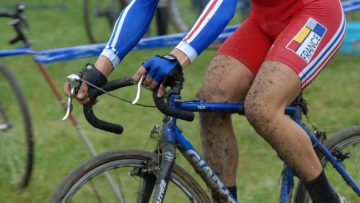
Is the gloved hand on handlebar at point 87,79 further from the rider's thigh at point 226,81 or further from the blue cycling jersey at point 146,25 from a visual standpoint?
the rider's thigh at point 226,81

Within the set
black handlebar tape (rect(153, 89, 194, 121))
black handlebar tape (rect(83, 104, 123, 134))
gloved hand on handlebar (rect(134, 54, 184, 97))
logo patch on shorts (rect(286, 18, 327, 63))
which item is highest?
logo patch on shorts (rect(286, 18, 327, 63))

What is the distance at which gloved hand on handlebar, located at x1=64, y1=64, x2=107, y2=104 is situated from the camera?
126 inches

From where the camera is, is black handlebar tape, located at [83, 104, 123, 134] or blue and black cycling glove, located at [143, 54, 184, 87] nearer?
blue and black cycling glove, located at [143, 54, 184, 87]

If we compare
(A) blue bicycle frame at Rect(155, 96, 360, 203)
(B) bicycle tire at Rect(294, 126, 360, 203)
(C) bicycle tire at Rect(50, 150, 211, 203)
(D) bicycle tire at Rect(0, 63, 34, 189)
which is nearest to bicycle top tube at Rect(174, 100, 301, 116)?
(A) blue bicycle frame at Rect(155, 96, 360, 203)

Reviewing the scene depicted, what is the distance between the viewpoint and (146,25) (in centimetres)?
353

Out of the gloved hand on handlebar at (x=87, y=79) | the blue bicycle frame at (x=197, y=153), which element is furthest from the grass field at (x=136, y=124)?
the gloved hand on handlebar at (x=87, y=79)

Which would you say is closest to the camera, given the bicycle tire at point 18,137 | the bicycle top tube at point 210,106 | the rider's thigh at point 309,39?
the bicycle top tube at point 210,106

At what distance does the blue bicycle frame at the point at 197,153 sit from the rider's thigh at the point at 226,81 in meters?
0.15

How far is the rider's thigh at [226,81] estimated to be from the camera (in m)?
3.68

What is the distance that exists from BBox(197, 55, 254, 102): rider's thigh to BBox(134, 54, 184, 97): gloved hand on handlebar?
538 millimetres

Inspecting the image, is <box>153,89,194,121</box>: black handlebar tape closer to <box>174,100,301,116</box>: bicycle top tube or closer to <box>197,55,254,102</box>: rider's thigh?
<box>174,100,301,116</box>: bicycle top tube

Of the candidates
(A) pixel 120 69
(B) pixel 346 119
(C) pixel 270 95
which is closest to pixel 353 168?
(C) pixel 270 95

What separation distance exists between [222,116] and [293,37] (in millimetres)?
559

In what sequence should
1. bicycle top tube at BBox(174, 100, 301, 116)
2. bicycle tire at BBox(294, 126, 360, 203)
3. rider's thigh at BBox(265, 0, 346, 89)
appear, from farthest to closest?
1. bicycle tire at BBox(294, 126, 360, 203)
2. rider's thigh at BBox(265, 0, 346, 89)
3. bicycle top tube at BBox(174, 100, 301, 116)
